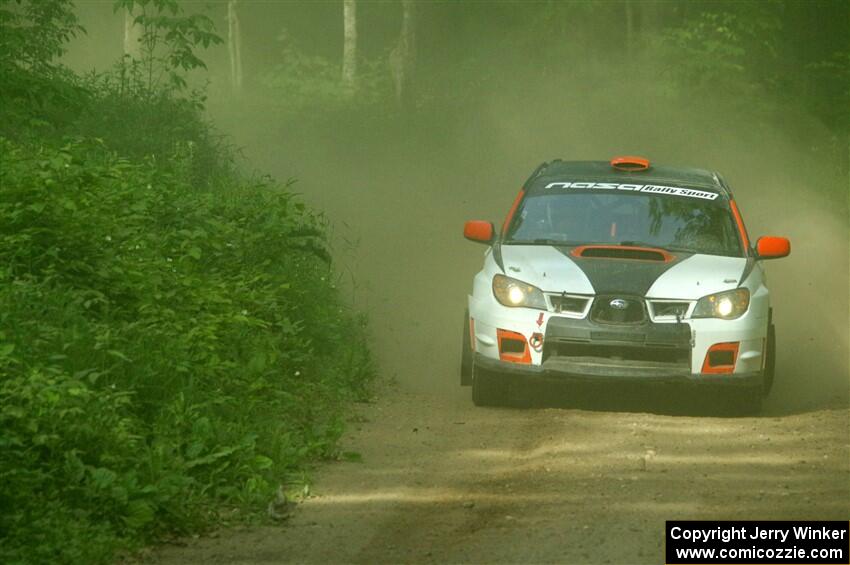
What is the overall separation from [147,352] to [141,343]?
0.16m

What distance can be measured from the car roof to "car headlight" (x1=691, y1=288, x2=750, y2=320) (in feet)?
5.69

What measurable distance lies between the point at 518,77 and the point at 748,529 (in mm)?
36211

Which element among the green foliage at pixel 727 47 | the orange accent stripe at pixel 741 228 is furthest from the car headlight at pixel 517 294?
the green foliage at pixel 727 47

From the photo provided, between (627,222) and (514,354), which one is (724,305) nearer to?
(627,222)

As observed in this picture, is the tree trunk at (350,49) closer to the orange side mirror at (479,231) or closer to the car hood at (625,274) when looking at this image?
the orange side mirror at (479,231)

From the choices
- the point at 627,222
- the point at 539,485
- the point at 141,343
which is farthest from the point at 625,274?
the point at 141,343

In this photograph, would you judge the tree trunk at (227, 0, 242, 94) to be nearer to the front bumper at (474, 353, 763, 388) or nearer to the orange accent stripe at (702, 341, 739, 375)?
the front bumper at (474, 353, 763, 388)

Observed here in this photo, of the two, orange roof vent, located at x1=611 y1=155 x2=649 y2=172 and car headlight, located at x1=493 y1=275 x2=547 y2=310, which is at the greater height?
orange roof vent, located at x1=611 y1=155 x2=649 y2=172

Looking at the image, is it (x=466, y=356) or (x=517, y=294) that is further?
(x=466, y=356)

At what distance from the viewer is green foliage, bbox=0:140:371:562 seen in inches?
275

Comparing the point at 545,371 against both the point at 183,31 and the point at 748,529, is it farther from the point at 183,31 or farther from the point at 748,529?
Answer: the point at 183,31

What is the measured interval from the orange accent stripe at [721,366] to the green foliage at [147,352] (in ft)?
8.78

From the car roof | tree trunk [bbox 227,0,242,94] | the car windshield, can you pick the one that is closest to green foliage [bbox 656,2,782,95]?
tree trunk [bbox 227,0,242,94]

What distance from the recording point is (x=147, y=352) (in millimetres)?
8852
